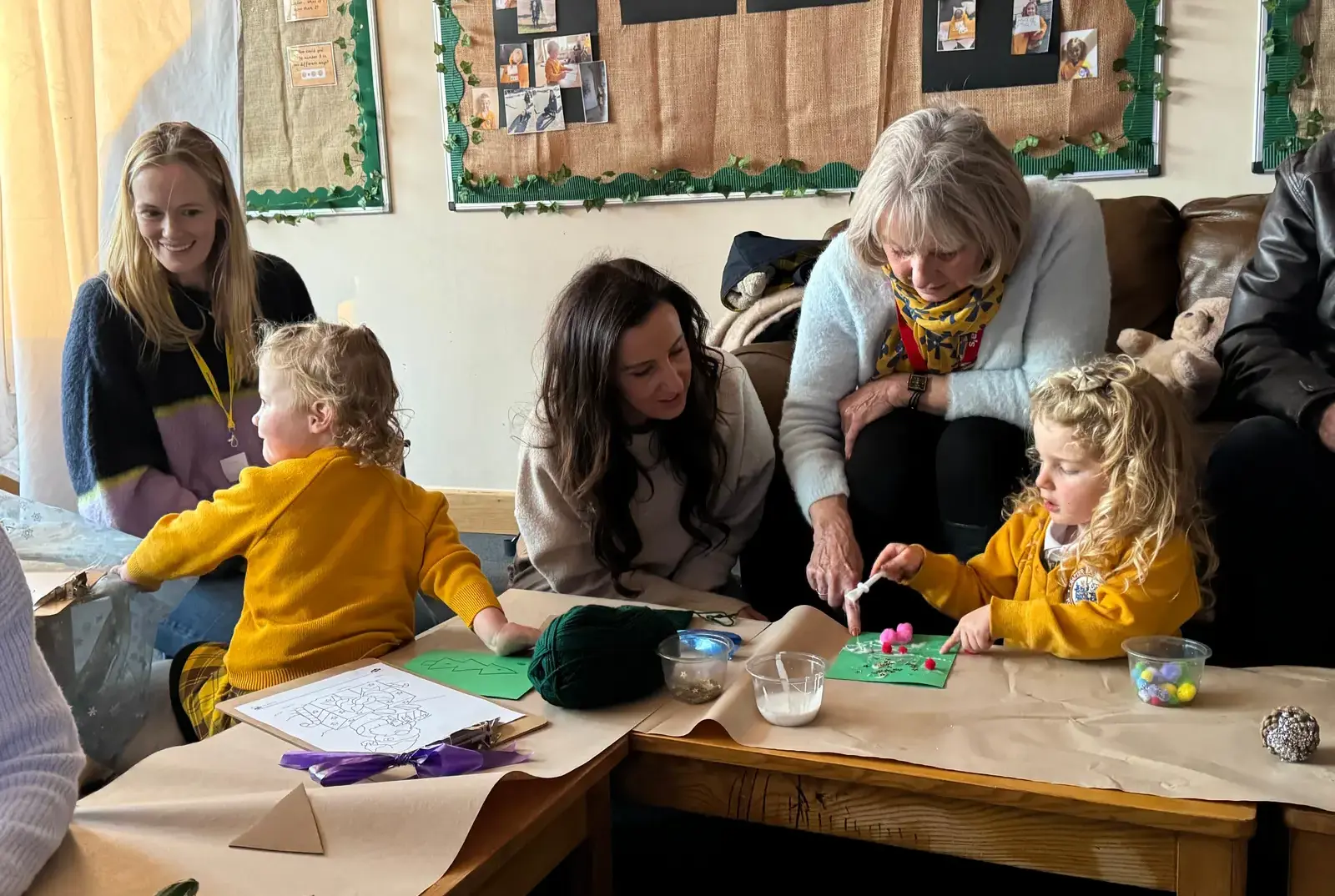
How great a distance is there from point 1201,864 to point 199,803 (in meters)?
0.91

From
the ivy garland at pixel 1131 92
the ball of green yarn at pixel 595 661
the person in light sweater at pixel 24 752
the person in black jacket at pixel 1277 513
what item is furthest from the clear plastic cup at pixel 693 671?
the ivy garland at pixel 1131 92

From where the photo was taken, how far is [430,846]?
97 cm

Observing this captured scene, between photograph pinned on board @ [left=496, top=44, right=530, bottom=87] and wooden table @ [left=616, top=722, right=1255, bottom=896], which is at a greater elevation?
photograph pinned on board @ [left=496, top=44, right=530, bottom=87]

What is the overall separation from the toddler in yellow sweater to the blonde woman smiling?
1.32 ft

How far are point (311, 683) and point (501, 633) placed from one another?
239mm

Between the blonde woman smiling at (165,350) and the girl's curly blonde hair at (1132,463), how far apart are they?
1.40m

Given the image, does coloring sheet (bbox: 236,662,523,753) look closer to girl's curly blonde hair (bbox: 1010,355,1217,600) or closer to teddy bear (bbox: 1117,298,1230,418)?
girl's curly blonde hair (bbox: 1010,355,1217,600)

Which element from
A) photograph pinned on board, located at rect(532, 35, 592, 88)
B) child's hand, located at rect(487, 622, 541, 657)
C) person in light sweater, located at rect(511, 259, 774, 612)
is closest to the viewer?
child's hand, located at rect(487, 622, 541, 657)

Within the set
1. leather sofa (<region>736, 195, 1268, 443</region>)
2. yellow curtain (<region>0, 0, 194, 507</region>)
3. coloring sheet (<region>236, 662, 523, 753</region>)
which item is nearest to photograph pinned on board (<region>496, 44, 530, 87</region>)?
yellow curtain (<region>0, 0, 194, 507</region>)

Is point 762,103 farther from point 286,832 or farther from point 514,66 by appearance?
point 286,832

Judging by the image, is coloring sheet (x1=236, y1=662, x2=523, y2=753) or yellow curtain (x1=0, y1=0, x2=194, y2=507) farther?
yellow curtain (x1=0, y1=0, x2=194, y2=507)

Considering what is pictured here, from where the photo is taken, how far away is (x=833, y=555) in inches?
65.7

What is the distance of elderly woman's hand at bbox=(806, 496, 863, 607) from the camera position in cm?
164

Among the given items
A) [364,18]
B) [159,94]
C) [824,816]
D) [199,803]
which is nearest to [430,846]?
[199,803]
